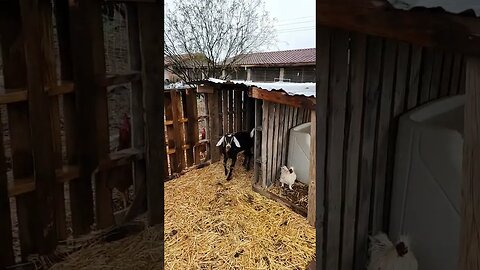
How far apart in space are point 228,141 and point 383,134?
3203mm

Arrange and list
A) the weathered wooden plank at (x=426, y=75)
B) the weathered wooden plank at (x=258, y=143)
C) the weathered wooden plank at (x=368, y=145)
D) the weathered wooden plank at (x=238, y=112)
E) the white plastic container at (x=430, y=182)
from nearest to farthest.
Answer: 1. the white plastic container at (x=430, y=182)
2. the weathered wooden plank at (x=368, y=145)
3. the weathered wooden plank at (x=426, y=75)
4. the weathered wooden plank at (x=258, y=143)
5. the weathered wooden plank at (x=238, y=112)

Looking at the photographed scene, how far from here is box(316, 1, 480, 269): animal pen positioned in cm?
136

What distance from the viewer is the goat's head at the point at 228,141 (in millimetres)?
4562

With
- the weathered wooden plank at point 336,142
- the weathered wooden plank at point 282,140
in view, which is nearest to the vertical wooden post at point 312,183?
the weathered wooden plank at point 282,140

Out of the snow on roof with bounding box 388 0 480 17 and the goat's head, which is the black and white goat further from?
the snow on roof with bounding box 388 0 480 17

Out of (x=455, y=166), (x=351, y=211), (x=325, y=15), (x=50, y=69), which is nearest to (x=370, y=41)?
(x=325, y=15)

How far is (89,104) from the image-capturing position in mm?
838

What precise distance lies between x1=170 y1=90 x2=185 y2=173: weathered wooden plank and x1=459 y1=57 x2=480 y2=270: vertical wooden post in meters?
3.79

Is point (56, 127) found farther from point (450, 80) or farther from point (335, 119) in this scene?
point (450, 80)

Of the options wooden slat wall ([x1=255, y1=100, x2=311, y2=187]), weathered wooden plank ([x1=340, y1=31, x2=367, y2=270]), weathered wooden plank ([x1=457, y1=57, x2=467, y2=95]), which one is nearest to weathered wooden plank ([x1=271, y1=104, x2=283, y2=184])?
wooden slat wall ([x1=255, y1=100, x2=311, y2=187])

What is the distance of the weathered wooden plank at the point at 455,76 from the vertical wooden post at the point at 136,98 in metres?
1.34

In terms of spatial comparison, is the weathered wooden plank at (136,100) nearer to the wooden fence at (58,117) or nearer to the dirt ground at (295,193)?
the wooden fence at (58,117)

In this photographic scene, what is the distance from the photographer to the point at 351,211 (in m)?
1.51

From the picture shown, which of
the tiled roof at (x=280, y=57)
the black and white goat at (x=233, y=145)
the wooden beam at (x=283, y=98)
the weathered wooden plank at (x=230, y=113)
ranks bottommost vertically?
the black and white goat at (x=233, y=145)
